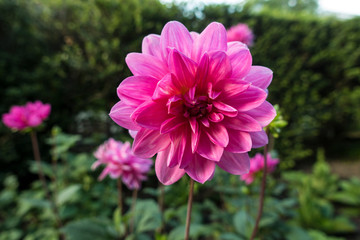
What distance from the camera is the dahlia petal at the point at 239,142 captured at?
1.83 ft

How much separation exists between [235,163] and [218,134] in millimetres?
97

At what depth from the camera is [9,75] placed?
282cm

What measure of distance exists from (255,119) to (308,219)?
8.58 feet

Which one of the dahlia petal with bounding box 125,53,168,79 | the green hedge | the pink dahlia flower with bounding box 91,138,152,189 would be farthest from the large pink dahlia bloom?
the green hedge

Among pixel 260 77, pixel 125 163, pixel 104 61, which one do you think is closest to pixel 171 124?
pixel 260 77

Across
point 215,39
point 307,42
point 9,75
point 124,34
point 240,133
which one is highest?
point 307,42

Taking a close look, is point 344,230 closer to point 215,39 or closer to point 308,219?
point 308,219

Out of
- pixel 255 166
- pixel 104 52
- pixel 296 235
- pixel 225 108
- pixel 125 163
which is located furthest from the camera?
pixel 104 52

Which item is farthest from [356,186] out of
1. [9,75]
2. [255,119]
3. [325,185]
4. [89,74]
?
[9,75]

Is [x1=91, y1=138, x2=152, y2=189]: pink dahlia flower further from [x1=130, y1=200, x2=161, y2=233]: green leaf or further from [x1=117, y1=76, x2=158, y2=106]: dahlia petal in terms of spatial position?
[x1=117, y1=76, x2=158, y2=106]: dahlia petal

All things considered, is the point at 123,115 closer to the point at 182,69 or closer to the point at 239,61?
the point at 182,69

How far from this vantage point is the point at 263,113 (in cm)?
58

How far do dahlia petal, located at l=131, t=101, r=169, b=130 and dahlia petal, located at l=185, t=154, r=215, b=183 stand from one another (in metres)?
0.14

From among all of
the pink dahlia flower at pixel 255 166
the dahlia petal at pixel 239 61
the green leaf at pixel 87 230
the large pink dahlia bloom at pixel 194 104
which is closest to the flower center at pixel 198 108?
the large pink dahlia bloom at pixel 194 104
